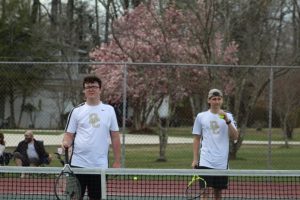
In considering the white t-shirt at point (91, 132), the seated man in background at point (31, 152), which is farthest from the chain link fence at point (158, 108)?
the white t-shirt at point (91, 132)

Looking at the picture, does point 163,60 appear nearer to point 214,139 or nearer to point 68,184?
point 214,139

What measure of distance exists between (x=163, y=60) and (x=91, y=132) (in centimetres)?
1537

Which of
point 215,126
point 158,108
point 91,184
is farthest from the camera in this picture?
point 158,108

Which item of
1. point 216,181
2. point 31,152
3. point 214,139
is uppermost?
point 214,139

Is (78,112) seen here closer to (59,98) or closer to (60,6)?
(59,98)

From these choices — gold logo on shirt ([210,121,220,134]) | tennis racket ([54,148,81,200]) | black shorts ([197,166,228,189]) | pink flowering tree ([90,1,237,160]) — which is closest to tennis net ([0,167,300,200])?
black shorts ([197,166,228,189])

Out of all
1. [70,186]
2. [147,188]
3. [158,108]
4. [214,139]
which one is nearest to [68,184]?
[70,186]

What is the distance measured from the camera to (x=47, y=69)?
82.6 feet

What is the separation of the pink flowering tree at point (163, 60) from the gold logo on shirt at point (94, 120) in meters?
8.30

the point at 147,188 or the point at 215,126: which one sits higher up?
the point at 215,126

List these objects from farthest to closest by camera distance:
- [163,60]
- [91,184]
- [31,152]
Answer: [163,60], [31,152], [91,184]

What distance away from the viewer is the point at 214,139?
7.74m

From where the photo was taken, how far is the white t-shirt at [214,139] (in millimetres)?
7727

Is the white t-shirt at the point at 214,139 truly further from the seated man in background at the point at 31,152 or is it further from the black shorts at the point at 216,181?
the seated man in background at the point at 31,152
